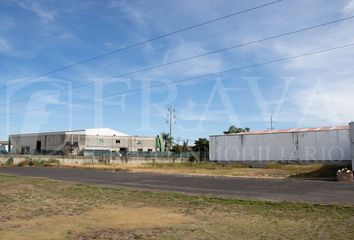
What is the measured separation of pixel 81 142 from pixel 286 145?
53.5 m

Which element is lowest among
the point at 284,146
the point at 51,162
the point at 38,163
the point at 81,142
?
the point at 38,163

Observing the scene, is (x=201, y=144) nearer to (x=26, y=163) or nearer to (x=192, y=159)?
(x=192, y=159)

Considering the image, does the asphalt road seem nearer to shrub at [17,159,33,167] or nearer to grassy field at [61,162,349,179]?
grassy field at [61,162,349,179]

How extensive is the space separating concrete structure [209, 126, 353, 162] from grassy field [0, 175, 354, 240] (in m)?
40.5

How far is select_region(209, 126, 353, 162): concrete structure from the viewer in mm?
53031

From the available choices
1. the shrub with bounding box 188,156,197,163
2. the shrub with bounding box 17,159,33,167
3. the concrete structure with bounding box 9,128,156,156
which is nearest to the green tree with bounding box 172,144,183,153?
the concrete structure with bounding box 9,128,156,156

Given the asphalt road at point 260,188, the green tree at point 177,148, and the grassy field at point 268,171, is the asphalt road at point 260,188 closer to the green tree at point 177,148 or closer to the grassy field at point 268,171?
the grassy field at point 268,171

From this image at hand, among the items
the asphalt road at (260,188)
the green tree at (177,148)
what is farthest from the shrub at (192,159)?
the asphalt road at (260,188)

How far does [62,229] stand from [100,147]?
300 feet

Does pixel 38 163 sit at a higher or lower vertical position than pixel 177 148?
lower

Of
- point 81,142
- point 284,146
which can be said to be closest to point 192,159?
point 284,146

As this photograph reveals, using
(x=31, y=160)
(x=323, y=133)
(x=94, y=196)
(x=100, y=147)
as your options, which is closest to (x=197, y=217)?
(x=94, y=196)

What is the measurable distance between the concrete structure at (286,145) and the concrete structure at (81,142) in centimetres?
3440

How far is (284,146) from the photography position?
5859 centimetres
